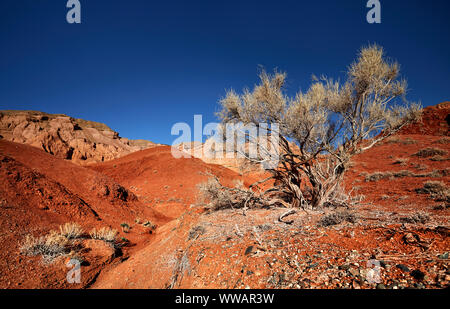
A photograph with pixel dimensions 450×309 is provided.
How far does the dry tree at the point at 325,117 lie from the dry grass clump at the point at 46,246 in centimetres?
459

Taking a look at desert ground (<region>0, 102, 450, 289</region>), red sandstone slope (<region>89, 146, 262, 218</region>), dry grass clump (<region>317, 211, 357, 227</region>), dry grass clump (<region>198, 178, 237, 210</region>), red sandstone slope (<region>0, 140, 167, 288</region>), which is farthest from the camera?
red sandstone slope (<region>89, 146, 262, 218</region>)

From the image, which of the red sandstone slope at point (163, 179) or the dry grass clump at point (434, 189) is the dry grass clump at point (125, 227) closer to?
the red sandstone slope at point (163, 179)

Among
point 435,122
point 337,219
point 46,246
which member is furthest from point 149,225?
point 435,122

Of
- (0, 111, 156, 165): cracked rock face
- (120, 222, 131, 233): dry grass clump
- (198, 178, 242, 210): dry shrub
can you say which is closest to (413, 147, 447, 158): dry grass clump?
(198, 178, 242, 210): dry shrub

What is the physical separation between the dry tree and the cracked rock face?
106 feet

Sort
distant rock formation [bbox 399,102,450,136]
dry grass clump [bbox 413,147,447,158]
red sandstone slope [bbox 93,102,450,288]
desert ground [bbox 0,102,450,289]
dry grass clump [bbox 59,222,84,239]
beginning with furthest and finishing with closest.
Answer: distant rock formation [bbox 399,102,450,136]
dry grass clump [bbox 413,147,447,158]
dry grass clump [bbox 59,222,84,239]
desert ground [bbox 0,102,450,289]
red sandstone slope [bbox 93,102,450,288]

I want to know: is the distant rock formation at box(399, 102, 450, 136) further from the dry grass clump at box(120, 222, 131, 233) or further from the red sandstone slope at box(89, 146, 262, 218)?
the dry grass clump at box(120, 222, 131, 233)

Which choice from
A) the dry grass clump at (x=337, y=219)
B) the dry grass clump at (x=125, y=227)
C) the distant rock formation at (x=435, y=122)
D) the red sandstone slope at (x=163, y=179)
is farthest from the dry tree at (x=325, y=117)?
the distant rock formation at (x=435, y=122)

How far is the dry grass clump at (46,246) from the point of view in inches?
184

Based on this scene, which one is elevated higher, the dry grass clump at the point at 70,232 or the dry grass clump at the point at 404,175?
the dry grass clump at the point at 404,175

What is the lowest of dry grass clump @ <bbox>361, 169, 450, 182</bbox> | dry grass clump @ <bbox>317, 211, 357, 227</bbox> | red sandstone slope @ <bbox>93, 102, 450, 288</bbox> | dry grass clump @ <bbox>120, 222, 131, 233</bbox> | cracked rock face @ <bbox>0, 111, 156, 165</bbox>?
dry grass clump @ <bbox>120, 222, 131, 233</bbox>

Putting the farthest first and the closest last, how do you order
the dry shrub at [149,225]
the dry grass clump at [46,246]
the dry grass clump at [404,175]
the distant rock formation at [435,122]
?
1. the distant rock formation at [435,122]
2. the dry grass clump at [404,175]
3. the dry shrub at [149,225]
4. the dry grass clump at [46,246]

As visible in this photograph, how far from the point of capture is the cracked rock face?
2788 cm
